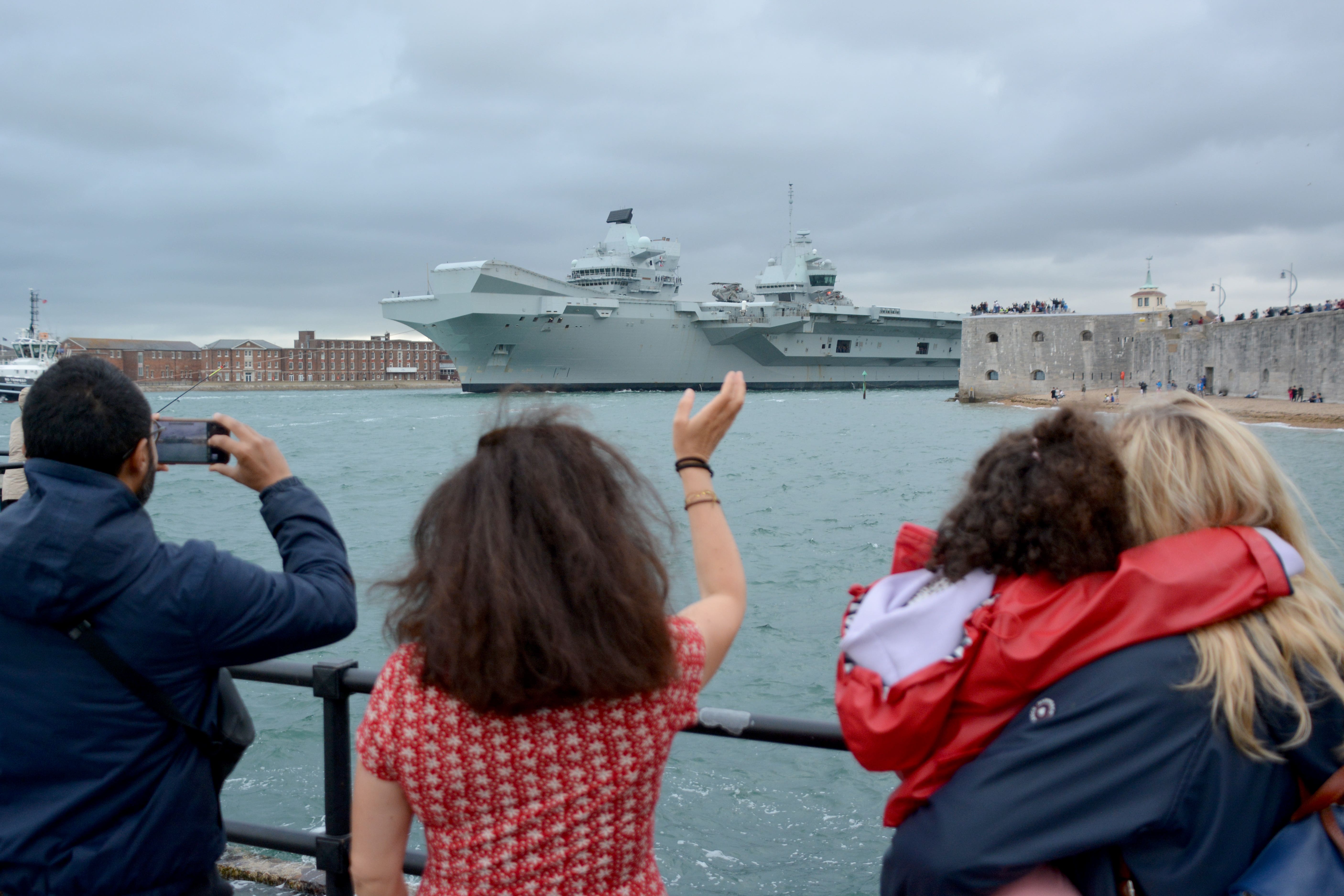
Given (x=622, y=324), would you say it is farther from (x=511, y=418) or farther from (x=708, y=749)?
(x=511, y=418)

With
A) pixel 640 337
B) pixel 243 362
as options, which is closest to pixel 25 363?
pixel 640 337

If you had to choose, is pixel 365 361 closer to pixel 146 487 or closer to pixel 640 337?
pixel 640 337

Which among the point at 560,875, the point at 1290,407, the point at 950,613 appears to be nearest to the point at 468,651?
the point at 560,875

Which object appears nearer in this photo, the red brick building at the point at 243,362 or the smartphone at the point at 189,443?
the smartphone at the point at 189,443

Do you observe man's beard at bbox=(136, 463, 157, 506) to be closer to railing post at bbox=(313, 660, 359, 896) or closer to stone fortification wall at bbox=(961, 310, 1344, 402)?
railing post at bbox=(313, 660, 359, 896)

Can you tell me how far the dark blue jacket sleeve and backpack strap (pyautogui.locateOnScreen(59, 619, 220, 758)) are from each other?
0.07 metres

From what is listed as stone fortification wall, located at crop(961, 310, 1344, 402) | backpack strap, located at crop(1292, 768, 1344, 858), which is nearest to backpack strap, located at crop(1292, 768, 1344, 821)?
backpack strap, located at crop(1292, 768, 1344, 858)

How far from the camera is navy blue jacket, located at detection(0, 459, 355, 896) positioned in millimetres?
1263

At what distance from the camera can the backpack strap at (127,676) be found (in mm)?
1286

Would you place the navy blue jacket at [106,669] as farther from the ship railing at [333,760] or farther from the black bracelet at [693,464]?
the black bracelet at [693,464]

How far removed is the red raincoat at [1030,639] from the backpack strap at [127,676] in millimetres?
946

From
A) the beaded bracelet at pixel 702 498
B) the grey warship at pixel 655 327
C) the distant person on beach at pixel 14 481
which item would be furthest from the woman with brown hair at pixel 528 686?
the grey warship at pixel 655 327

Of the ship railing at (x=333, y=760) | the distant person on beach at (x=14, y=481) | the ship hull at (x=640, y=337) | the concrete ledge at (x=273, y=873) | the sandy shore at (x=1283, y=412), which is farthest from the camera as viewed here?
the ship hull at (x=640, y=337)

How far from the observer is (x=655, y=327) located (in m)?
47.7
